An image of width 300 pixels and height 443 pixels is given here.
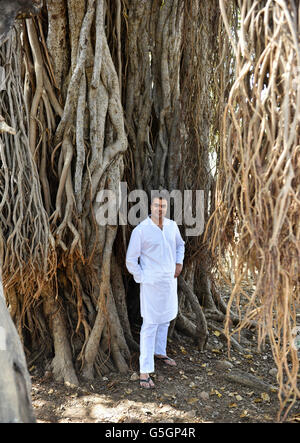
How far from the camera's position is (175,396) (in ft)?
10.3

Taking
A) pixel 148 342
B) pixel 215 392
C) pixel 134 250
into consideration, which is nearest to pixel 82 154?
pixel 134 250

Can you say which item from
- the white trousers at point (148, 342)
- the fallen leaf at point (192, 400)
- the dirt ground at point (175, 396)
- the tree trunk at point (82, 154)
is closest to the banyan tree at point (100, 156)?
the tree trunk at point (82, 154)

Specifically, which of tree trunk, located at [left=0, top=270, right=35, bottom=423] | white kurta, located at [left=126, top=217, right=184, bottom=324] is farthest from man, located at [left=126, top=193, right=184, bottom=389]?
tree trunk, located at [left=0, top=270, right=35, bottom=423]

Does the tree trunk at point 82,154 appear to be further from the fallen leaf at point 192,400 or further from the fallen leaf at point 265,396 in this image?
the fallen leaf at point 265,396

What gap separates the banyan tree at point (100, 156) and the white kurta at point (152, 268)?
0.64ft

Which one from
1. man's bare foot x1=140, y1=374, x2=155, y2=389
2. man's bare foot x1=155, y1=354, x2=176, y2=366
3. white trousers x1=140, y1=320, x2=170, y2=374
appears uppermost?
white trousers x1=140, y1=320, x2=170, y2=374

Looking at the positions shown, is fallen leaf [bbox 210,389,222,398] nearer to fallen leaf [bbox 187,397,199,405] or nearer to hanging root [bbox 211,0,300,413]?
fallen leaf [bbox 187,397,199,405]

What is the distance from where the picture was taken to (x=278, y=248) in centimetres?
218

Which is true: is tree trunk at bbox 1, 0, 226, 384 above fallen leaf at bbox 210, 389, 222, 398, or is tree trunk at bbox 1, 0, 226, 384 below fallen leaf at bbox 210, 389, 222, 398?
above

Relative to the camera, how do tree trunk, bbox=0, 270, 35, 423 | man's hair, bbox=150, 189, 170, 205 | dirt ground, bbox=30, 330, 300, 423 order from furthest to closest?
man's hair, bbox=150, 189, 170, 205
dirt ground, bbox=30, 330, 300, 423
tree trunk, bbox=0, 270, 35, 423

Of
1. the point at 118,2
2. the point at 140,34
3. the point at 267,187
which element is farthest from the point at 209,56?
the point at 267,187

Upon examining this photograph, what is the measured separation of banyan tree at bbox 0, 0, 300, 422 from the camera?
309 cm

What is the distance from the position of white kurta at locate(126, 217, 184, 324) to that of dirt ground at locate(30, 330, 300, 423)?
45 centimetres

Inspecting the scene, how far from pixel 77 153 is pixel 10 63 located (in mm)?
699
